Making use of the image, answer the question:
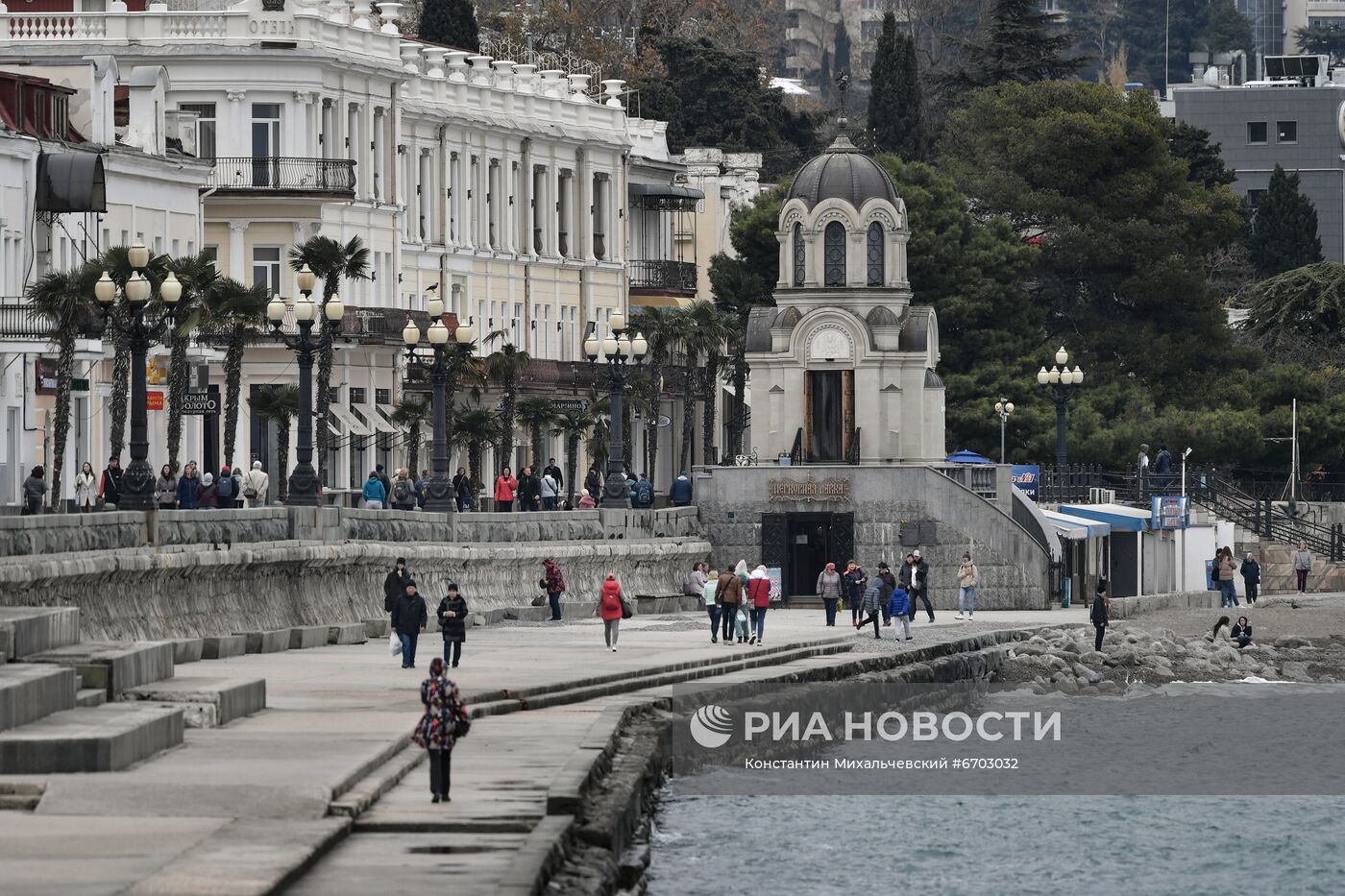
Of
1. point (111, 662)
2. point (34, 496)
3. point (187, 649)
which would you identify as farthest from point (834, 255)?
point (111, 662)

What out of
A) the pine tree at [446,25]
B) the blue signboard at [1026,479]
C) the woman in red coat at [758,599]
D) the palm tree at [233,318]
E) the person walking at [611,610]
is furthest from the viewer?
the pine tree at [446,25]

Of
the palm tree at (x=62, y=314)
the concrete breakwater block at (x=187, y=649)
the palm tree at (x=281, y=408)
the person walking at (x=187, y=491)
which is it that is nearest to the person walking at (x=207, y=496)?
the person walking at (x=187, y=491)

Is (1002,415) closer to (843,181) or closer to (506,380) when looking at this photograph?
(506,380)

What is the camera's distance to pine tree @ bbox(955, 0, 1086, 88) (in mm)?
120562

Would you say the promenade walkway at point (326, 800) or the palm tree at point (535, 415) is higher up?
the palm tree at point (535, 415)

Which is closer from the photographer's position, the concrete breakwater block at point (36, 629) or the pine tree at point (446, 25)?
the concrete breakwater block at point (36, 629)

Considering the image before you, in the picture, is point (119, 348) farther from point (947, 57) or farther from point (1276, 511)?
point (947, 57)

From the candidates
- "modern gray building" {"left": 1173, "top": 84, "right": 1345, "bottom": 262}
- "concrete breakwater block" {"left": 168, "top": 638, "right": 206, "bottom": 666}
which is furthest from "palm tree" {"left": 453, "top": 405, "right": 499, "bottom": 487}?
"modern gray building" {"left": 1173, "top": 84, "right": 1345, "bottom": 262}

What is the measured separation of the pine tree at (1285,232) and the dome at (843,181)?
195 feet

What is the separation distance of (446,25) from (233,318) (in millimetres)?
41905

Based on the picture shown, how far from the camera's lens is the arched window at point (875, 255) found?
70.6 meters

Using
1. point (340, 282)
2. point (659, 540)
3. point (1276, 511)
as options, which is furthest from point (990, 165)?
point (659, 540)

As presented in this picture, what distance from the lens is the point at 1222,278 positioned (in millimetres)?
130125

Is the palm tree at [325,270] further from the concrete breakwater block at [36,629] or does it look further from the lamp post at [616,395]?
the concrete breakwater block at [36,629]
